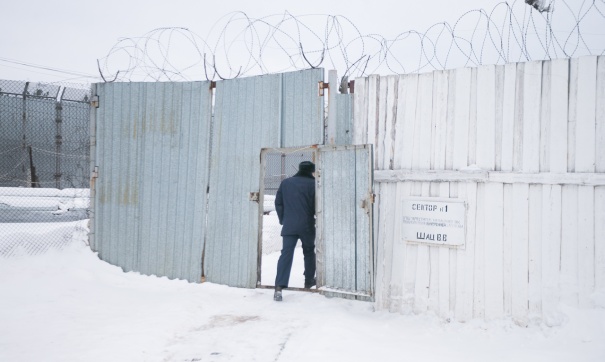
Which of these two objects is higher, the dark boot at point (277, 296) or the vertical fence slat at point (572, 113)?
the vertical fence slat at point (572, 113)

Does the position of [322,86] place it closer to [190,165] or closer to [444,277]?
[190,165]

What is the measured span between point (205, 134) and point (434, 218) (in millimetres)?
3595

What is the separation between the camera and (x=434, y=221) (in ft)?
15.9

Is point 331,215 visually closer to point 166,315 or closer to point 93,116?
point 166,315

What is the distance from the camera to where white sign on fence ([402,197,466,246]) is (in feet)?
15.5

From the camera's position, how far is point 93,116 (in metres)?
7.15

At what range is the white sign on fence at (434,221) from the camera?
4730 millimetres

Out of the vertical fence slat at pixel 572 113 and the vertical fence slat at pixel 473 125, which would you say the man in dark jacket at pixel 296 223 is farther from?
the vertical fence slat at pixel 572 113

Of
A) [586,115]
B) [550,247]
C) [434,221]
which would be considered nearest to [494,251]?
[550,247]

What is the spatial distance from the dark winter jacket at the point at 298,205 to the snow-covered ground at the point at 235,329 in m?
0.94

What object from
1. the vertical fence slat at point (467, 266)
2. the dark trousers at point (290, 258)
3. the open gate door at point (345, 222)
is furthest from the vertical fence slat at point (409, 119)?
the dark trousers at point (290, 258)

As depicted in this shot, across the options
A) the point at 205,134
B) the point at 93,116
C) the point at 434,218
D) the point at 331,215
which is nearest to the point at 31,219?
the point at 93,116

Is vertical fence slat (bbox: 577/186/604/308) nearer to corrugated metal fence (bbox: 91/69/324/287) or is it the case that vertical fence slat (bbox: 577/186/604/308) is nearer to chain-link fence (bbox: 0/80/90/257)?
corrugated metal fence (bbox: 91/69/324/287)

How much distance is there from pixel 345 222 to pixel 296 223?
75 centimetres
